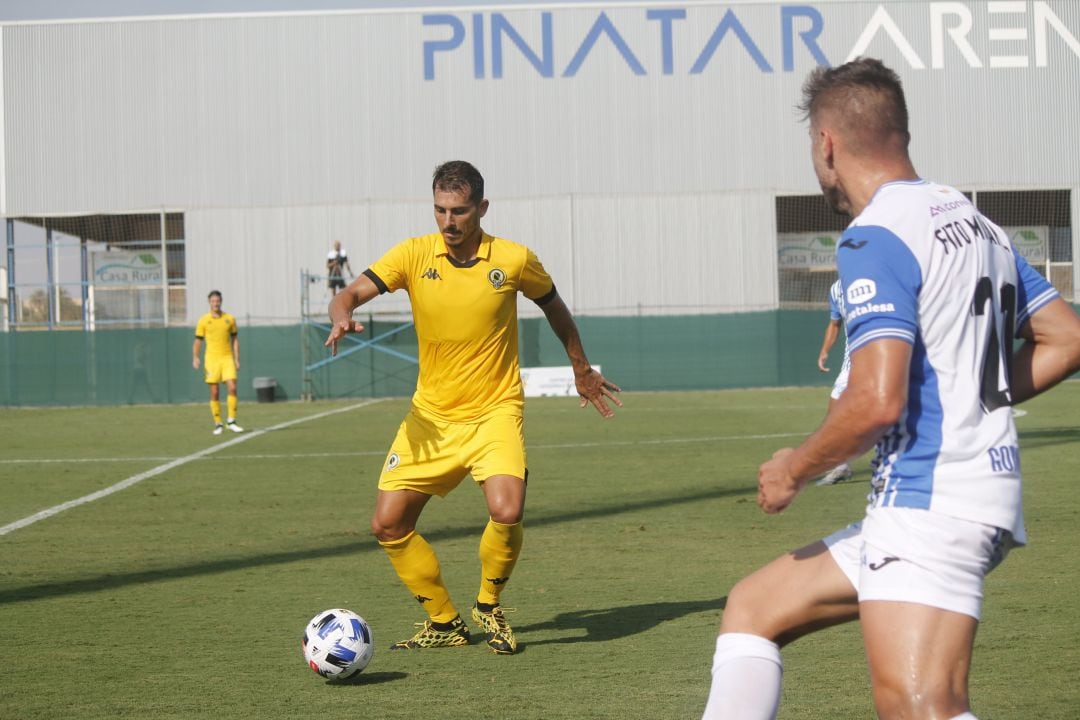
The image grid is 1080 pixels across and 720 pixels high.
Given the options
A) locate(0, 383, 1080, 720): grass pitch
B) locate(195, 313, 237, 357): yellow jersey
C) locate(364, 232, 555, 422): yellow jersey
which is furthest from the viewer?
locate(195, 313, 237, 357): yellow jersey

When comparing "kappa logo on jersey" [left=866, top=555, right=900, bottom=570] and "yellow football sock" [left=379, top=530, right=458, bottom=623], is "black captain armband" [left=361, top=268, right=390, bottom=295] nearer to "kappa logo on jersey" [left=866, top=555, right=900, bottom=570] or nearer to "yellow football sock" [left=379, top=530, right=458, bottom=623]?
"yellow football sock" [left=379, top=530, right=458, bottom=623]

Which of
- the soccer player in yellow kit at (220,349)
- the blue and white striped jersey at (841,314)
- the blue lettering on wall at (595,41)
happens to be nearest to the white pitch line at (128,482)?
the soccer player in yellow kit at (220,349)

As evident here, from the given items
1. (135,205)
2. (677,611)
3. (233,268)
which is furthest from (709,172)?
(677,611)

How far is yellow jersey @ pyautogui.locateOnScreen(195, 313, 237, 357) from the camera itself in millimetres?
22094

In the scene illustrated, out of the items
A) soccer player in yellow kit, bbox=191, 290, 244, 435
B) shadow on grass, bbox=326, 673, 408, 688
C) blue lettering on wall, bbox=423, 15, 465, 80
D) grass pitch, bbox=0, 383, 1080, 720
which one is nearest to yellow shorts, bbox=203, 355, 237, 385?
soccer player in yellow kit, bbox=191, 290, 244, 435

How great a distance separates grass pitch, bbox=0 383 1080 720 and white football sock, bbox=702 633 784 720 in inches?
65.1

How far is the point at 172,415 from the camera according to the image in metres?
27.3

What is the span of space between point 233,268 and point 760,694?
34898 mm

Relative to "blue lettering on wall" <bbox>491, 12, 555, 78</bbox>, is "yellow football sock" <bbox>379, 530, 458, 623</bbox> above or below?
below

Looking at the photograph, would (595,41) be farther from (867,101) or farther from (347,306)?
(867,101)

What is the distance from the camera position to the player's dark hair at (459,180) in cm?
614

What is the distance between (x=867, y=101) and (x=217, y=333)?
66.0 feet

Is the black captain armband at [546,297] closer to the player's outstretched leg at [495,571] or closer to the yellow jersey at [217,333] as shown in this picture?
the player's outstretched leg at [495,571]

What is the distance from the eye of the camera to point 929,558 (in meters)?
2.88
